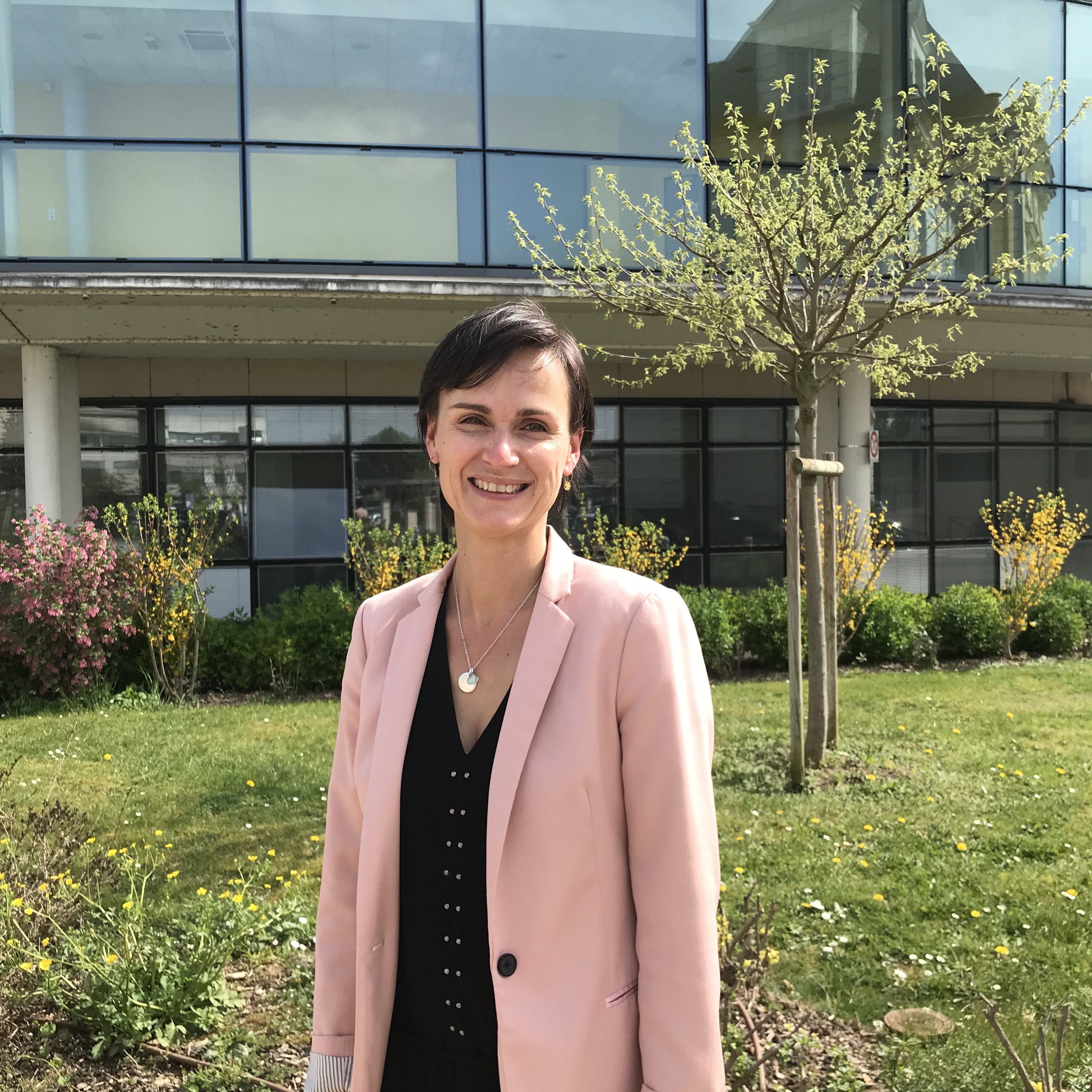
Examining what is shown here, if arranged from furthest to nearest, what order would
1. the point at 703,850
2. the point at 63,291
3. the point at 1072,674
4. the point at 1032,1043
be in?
the point at 1072,674
the point at 63,291
the point at 1032,1043
the point at 703,850

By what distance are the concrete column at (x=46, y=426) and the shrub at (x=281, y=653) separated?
2.48 metres

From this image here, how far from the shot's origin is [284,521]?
1358cm

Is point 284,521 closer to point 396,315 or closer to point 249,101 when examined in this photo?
point 396,315

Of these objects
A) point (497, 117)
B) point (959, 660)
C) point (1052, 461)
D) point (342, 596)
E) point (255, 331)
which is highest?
point (497, 117)

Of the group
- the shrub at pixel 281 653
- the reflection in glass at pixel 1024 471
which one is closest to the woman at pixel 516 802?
the shrub at pixel 281 653

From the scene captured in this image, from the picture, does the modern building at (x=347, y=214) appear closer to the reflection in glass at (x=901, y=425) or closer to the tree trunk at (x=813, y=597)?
the reflection in glass at (x=901, y=425)

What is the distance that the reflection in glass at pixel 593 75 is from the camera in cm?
1130

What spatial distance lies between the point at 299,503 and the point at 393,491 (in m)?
1.23

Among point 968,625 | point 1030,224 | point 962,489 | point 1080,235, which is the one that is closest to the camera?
point 968,625

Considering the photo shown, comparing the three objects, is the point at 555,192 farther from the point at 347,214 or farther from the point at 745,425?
the point at 745,425

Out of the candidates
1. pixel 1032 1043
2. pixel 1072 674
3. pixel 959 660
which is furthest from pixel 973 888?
pixel 959 660

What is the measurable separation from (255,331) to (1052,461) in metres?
12.9

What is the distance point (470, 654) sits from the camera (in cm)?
209

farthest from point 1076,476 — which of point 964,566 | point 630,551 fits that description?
point 630,551
